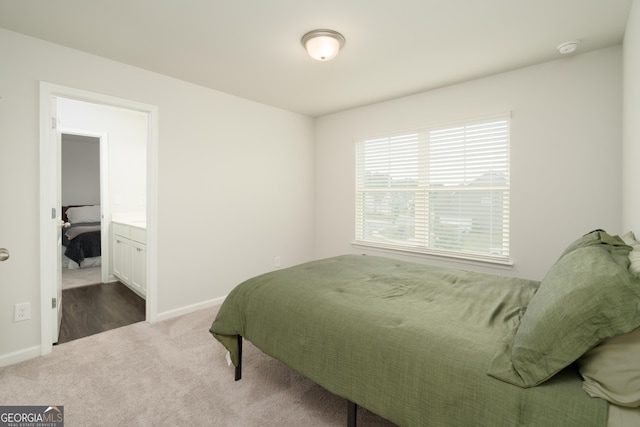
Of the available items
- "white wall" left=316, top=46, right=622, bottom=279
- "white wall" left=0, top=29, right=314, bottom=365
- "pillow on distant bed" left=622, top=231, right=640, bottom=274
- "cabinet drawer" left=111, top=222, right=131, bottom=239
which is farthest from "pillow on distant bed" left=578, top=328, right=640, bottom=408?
"cabinet drawer" left=111, top=222, right=131, bottom=239

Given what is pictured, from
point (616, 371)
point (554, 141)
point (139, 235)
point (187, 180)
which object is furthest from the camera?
point (139, 235)

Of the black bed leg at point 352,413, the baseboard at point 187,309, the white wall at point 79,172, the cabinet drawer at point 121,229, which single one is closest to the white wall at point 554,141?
the black bed leg at point 352,413

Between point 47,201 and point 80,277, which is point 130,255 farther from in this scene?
point 47,201

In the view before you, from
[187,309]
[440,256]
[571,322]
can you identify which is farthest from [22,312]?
[440,256]

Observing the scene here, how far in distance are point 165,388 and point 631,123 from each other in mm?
3470

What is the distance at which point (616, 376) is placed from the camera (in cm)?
92

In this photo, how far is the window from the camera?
3.06 m

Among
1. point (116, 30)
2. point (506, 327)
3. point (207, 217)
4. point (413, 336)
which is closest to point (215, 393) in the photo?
point (413, 336)

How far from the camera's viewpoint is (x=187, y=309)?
3.32 metres

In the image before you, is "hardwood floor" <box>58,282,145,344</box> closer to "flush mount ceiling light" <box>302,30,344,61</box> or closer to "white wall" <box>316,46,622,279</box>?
"flush mount ceiling light" <box>302,30,344,61</box>

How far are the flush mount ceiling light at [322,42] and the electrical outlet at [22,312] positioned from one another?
2935mm

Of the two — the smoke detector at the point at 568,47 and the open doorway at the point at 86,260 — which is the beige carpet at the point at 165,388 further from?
the smoke detector at the point at 568,47

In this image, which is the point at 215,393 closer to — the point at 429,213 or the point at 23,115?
the point at 23,115

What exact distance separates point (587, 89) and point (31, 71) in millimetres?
4419
